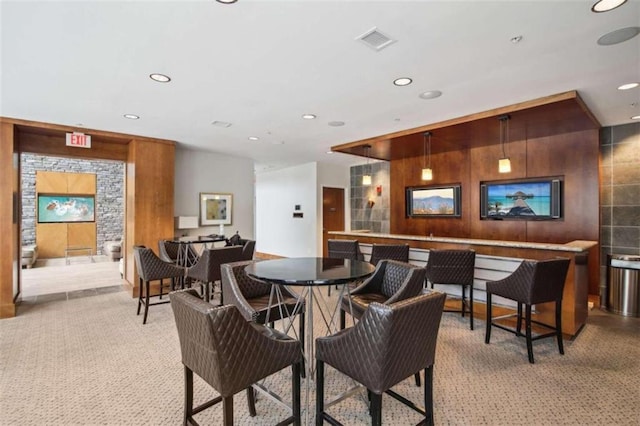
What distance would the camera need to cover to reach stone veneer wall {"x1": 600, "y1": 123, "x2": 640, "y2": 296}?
4.46 metres

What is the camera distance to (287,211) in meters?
9.04

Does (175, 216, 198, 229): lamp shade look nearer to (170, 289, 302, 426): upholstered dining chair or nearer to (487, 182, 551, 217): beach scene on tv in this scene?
(170, 289, 302, 426): upholstered dining chair

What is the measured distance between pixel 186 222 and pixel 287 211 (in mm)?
3393

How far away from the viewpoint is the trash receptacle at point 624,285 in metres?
4.19

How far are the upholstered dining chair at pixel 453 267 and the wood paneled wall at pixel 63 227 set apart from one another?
10.0 meters

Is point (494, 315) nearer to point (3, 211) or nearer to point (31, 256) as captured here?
point (3, 211)

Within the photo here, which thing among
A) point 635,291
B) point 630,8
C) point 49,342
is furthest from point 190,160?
point 635,291

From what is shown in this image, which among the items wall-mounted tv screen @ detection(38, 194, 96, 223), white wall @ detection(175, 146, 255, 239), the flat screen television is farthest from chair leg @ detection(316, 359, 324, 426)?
wall-mounted tv screen @ detection(38, 194, 96, 223)

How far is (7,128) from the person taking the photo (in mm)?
4230

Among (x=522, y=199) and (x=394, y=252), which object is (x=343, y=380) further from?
(x=522, y=199)

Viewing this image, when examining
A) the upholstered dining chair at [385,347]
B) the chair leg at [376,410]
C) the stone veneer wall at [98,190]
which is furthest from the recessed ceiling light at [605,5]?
the stone veneer wall at [98,190]

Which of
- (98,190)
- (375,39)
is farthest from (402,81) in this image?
(98,190)

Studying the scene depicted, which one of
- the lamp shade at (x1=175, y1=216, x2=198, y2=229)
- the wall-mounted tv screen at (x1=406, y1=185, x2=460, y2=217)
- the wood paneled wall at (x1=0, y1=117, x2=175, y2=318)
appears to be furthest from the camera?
the lamp shade at (x1=175, y1=216, x2=198, y2=229)

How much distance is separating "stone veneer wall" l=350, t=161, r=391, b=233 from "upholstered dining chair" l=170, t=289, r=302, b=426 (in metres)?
5.94
